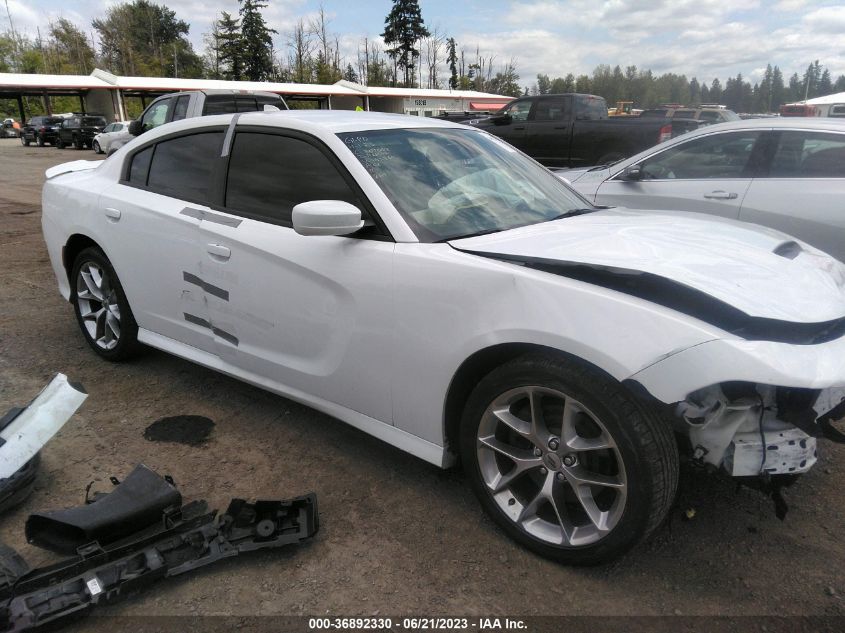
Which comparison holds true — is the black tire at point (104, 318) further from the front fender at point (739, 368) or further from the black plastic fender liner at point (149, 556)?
the front fender at point (739, 368)

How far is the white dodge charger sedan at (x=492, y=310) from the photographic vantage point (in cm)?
197

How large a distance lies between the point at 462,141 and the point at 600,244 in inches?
48.2

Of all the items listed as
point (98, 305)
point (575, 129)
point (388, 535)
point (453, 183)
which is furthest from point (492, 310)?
point (575, 129)

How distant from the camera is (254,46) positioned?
69.4 m

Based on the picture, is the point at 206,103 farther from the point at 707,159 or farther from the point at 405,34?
the point at 405,34

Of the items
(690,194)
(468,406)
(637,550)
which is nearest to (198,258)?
(468,406)

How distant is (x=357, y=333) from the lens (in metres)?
2.63

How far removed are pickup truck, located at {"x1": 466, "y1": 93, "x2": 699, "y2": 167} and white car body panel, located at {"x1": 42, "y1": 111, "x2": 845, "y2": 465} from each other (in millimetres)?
8871

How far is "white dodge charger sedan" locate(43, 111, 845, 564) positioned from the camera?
6.46 feet

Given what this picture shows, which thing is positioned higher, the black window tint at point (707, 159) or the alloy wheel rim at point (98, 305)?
the black window tint at point (707, 159)

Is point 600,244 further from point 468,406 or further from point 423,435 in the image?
point 423,435

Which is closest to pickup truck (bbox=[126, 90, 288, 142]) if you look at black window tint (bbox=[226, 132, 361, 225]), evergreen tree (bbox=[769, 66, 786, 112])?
black window tint (bbox=[226, 132, 361, 225])

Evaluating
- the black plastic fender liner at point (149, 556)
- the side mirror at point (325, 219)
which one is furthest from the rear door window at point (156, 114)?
the black plastic fender liner at point (149, 556)

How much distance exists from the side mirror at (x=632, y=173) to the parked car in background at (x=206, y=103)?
7067mm
